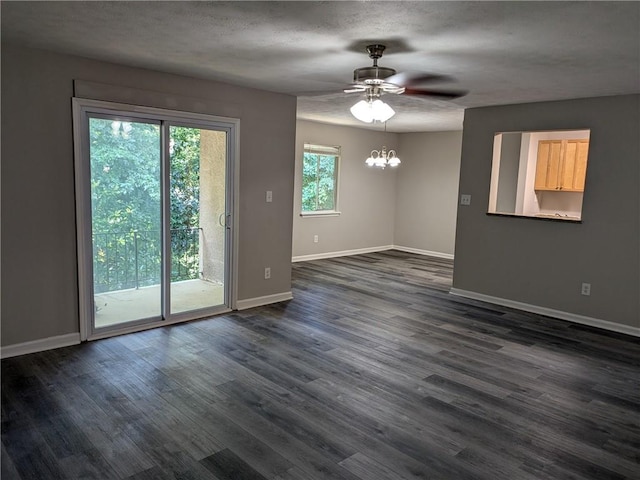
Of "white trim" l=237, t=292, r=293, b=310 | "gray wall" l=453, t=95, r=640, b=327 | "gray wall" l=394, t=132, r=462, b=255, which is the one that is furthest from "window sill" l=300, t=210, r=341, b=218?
"gray wall" l=453, t=95, r=640, b=327

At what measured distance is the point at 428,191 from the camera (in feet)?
29.0

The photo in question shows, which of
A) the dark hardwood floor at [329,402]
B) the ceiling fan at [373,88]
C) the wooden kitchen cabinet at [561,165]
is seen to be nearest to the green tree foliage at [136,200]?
the dark hardwood floor at [329,402]

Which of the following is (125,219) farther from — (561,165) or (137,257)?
(561,165)

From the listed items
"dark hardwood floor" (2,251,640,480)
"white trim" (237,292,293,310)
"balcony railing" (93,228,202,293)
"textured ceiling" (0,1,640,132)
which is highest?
"textured ceiling" (0,1,640,132)

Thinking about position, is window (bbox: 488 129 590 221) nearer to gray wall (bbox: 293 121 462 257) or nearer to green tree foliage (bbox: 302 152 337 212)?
gray wall (bbox: 293 121 462 257)

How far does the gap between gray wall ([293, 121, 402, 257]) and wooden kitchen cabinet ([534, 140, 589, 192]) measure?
3.07 m

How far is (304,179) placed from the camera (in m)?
7.80

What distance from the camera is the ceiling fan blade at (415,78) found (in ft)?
12.7

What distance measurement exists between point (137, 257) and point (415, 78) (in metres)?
2.96

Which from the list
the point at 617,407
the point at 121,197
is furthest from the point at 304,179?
the point at 617,407

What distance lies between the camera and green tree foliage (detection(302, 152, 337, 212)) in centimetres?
784

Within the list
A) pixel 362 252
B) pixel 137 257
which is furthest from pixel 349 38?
pixel 362 252

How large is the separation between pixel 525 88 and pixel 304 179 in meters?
4.14

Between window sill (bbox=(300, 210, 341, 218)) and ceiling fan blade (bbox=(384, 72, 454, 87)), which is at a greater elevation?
ceiling fan blade (bbox=(384, 72, 454, 87))
